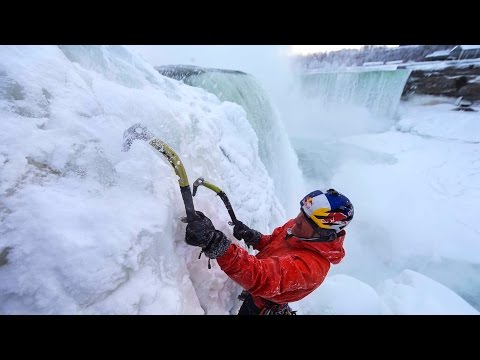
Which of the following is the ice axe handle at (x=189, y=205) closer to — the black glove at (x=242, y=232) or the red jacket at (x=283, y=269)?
the red jacket at (x=283, y=269)

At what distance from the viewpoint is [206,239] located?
1.65 metres

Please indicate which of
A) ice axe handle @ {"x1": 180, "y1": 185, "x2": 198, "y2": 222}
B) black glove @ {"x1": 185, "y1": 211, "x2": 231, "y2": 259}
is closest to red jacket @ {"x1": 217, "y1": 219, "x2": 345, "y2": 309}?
black glove @ {"x1": 185, "y1": 211, "x2": 231, "y2": 259}

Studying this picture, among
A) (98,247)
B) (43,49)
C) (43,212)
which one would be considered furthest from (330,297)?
(43,49)

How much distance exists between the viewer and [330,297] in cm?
377

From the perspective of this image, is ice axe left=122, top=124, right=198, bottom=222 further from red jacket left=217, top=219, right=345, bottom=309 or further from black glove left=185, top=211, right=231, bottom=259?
red jacket left=217, top=219, right=345, bottom=309

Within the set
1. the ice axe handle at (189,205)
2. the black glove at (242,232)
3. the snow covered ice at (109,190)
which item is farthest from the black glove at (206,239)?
the black glove at (242,232)

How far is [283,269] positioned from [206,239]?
53 cm

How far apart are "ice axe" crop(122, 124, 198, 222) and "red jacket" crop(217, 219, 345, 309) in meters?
0.38

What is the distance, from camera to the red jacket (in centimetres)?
170

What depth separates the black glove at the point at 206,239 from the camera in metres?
1.65

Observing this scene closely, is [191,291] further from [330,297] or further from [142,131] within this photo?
[330,297]

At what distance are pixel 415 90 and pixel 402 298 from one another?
2086 cm

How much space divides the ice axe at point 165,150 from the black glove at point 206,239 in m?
0.07

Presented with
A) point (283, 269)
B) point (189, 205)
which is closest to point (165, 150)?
point (189, 205)
